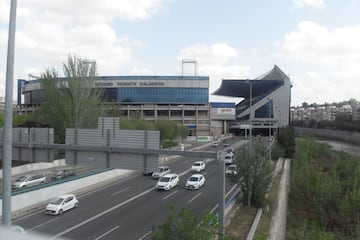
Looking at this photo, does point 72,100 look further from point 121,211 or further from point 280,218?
point 280,218

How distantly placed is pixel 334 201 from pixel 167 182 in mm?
13680

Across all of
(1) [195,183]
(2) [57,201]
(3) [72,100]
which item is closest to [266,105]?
(3) [72,100]

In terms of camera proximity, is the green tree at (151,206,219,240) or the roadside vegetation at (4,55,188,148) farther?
the roadside vegetation at (4,55,188,148)

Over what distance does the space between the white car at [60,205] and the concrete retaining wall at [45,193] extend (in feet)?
6.35

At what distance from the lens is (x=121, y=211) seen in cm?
2241

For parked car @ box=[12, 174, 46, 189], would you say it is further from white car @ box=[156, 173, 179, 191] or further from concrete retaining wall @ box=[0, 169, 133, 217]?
white car @ box=[156, 173, 179, 191]

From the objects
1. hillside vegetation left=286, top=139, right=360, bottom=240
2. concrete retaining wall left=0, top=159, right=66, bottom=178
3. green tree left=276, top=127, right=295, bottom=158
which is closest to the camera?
hillside vegetation left=286, top=139, right=360, bottom=240

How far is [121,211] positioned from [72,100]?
786 inches

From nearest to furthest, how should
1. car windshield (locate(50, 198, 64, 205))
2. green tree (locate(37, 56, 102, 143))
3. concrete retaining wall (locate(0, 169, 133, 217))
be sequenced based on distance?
concrete retaining wall (locate(0, 169, 133, 217))
car windshield (locate(50, 198, 64, 205))
green tree (locate(37, 56, 102, 143))

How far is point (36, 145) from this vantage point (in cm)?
1634

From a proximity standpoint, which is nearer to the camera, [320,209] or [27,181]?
[320,209]

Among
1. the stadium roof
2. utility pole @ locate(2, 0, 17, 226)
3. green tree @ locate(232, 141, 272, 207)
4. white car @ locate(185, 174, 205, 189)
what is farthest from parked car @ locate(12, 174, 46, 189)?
the stadium roof

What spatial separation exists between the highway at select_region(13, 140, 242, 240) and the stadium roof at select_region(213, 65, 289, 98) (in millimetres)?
91838

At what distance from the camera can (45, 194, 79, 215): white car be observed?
21445 mm
